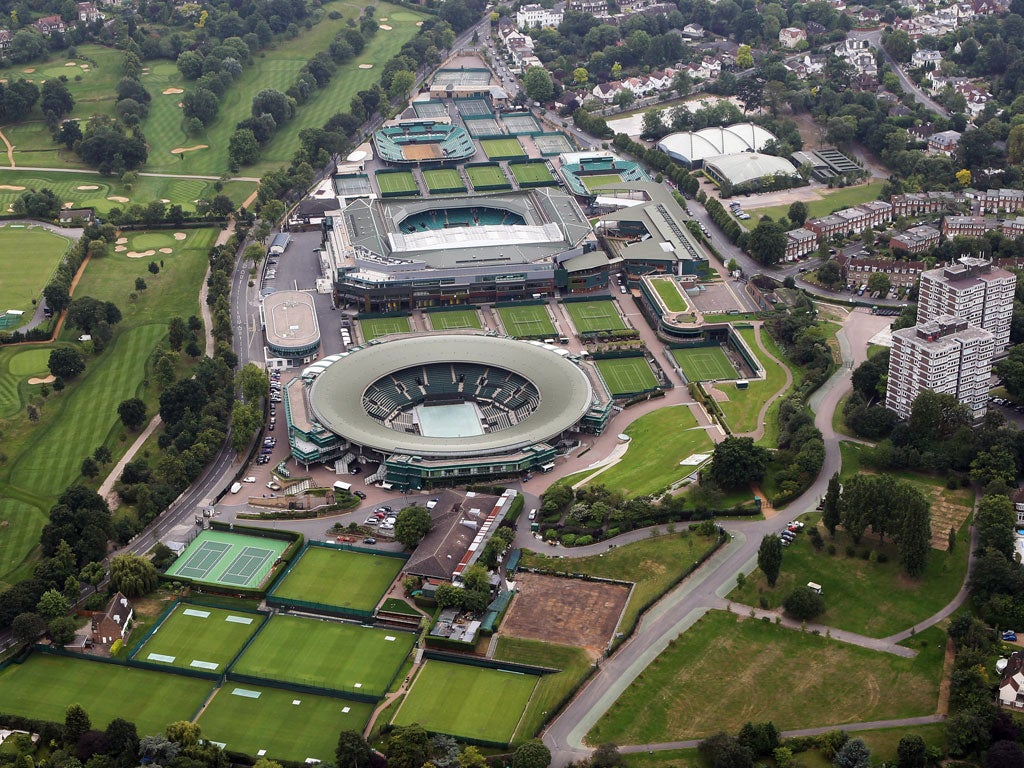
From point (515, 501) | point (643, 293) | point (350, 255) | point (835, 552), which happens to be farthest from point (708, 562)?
point (350, 255)

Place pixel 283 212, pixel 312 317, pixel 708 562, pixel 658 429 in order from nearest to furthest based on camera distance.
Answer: pixel 708 562 < pixel 658 429 < pixel 312 317 < pixel 283 212

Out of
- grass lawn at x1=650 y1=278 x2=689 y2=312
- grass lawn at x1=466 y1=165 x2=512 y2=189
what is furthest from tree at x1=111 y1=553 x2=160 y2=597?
grass lawn at x1=466 y1=165 x2=512 y2=189

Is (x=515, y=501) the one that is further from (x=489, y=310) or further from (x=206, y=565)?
(x=489, y=310)

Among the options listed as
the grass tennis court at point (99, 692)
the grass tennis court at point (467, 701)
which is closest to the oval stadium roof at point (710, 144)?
the grass tennis court at point (467, 701)

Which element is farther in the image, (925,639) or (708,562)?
(708,562)

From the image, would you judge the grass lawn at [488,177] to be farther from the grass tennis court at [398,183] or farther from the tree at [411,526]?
the tree at [411,526]

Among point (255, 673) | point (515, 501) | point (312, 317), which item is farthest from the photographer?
point (312, 317)

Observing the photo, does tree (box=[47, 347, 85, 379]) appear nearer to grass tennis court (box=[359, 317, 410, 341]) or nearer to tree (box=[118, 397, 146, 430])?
tree (box=[118, 397, 146, 430])
